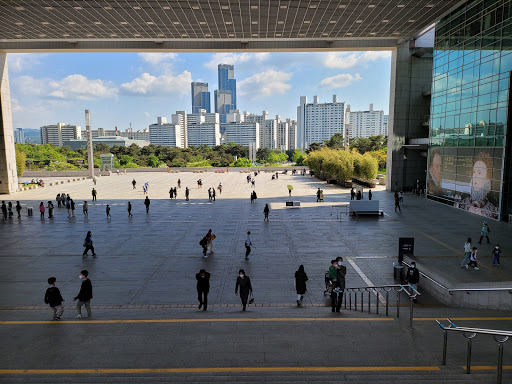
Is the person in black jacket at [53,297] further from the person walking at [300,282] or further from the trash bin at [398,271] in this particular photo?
the trash bin at [398,271]

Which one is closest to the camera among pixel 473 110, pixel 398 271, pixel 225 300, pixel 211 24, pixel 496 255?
pixel 225 300

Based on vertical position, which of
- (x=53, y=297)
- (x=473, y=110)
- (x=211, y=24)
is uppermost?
(x=211, y=24)

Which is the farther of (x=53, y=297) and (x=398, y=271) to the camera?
(x=398, y=271)

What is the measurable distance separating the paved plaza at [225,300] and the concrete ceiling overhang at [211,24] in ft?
49.8

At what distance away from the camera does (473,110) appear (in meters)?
26.5

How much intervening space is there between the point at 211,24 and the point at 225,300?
27170 mm

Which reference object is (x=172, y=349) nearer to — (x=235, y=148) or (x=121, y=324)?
(x=121, y=324)

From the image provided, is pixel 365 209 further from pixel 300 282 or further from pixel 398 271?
pixel 300 282

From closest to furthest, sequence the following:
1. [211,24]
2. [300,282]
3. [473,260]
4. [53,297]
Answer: [53,297]
[300,282]
[473,260]
[211,24]

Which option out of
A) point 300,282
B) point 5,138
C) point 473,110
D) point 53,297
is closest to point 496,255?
point 300,282

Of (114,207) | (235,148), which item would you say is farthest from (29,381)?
(235,148)

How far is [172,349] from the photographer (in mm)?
6449

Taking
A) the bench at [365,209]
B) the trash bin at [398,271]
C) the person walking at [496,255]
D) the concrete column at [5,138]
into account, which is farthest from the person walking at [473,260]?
the concrete column at [5,138]

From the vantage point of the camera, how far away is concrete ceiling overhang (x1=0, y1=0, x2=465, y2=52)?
85.3 ft
